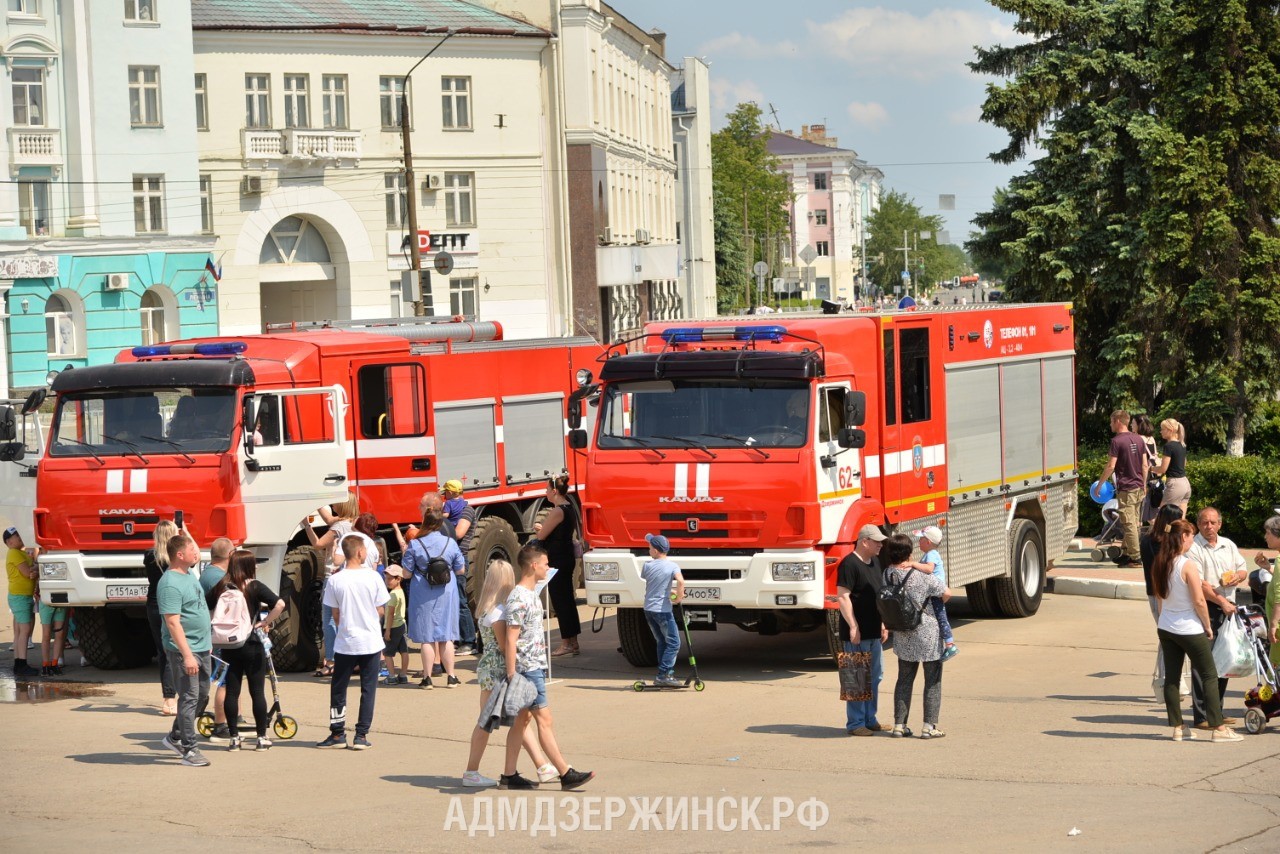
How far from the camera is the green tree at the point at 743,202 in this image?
10119 cm

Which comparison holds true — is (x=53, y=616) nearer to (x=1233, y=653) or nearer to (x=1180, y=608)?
(x=1180, y=608)

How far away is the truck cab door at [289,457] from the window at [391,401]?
1220 mm

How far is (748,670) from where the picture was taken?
16.8 m

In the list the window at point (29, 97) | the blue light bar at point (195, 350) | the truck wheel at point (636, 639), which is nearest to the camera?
the truck wheel at point (636, 639)

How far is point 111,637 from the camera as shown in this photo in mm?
17391

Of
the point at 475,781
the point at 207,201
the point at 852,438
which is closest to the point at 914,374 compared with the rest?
the point at 852,438

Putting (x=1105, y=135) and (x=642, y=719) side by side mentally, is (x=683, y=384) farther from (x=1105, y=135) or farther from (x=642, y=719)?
(x=1105, y=135)

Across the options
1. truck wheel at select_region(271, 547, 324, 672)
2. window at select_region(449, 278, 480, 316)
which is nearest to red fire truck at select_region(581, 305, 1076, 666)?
truck wheel at select_region(271, 547, 324, 672)

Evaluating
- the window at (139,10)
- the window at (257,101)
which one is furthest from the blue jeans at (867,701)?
the window at (257,101)

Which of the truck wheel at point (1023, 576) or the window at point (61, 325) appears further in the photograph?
the window at point (61, 325)

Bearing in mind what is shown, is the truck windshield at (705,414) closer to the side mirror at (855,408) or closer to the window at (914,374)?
the side mirror at (855,408)

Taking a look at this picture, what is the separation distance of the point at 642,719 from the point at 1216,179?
628 inches

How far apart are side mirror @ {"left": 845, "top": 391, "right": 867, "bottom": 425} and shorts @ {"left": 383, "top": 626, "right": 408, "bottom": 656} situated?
4.48m

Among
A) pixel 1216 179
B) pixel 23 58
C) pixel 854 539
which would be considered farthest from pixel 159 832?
pixel 23 58
